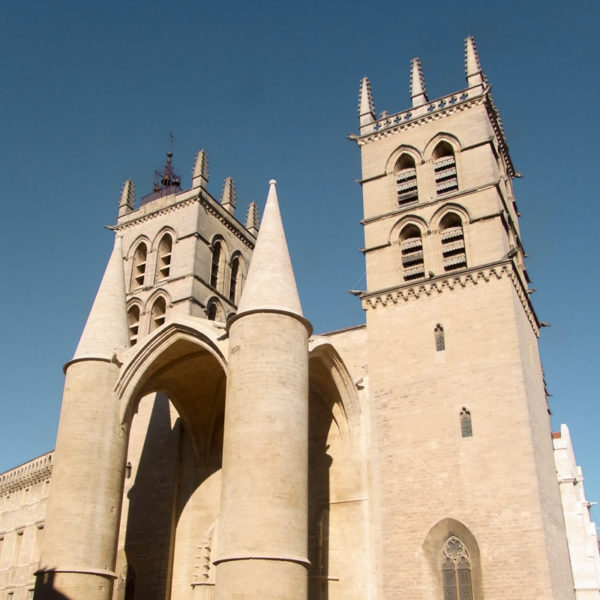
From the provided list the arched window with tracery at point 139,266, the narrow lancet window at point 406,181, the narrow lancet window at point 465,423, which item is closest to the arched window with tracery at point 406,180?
the narrow lancet window at point 406,181

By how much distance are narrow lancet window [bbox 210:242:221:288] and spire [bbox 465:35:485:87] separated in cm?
899

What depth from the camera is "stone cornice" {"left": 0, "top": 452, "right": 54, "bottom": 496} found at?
2528 cm

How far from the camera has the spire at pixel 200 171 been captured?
2367cm

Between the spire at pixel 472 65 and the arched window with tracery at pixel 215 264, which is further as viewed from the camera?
the arched window with tracery at pixel 215 264

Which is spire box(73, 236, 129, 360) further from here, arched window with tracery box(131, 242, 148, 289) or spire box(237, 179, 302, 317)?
arched window with tracery box(131, 242, 148, 289)

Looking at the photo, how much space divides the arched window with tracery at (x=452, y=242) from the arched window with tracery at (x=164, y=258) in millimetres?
8564

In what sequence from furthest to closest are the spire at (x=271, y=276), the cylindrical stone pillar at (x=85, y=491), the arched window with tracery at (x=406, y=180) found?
the arched window with tracery at (x=406, y=180), the spire at (x=271, y=276), the cylindrical stone pillar at (x=85, y=491)

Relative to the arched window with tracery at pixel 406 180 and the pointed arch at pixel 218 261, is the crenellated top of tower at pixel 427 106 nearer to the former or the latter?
the arched window with tracery at pixel 406 180

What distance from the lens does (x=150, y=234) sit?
23.9m

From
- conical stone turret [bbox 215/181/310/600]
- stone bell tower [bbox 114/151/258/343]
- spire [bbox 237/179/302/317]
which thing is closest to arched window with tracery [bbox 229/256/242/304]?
stone bell tower [bbox 114/151/258/343]

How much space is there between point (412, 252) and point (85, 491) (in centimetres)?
929

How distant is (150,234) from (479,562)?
47.2 feet

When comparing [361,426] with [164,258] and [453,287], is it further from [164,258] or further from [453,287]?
[164,258]

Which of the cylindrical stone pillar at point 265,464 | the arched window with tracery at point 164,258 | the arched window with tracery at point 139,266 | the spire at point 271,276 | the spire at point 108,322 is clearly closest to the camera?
the cylindrical stone pillar at point 265,464
